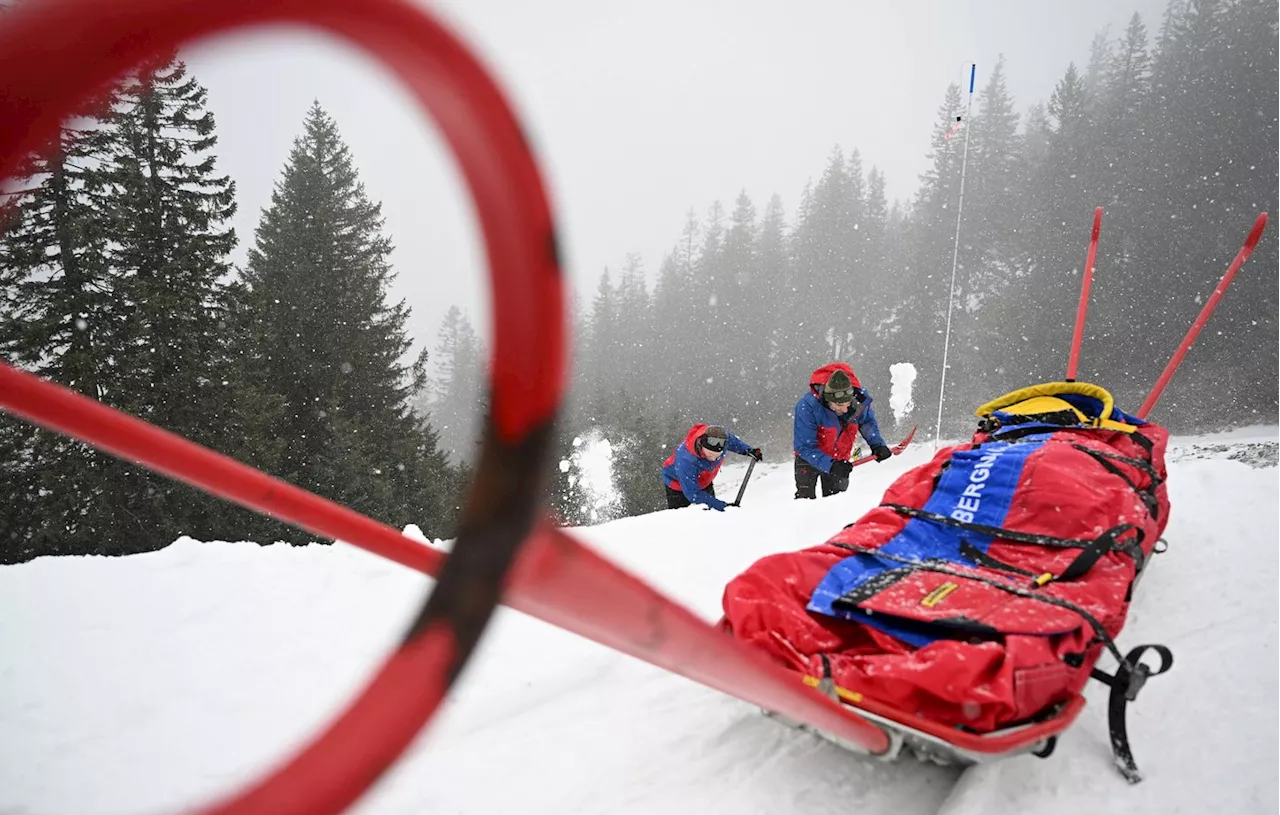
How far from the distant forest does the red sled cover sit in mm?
1095

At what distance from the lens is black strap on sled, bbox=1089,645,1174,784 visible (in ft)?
6.19

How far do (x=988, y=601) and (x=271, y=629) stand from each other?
9.79 feet

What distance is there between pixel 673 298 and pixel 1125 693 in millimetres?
44295

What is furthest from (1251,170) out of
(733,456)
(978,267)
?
(733,456)

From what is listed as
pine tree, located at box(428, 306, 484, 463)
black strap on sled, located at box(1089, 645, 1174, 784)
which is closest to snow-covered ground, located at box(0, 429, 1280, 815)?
black strap on sled, located at box(1089, 645, 1174, 784)

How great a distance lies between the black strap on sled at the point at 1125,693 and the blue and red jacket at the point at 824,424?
5119mm

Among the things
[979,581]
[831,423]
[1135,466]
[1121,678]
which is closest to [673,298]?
[831,423]

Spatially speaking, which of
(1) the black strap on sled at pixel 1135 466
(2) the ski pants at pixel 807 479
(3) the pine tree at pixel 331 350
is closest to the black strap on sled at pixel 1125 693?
(1) the black strap on sled at pixel 1135 466

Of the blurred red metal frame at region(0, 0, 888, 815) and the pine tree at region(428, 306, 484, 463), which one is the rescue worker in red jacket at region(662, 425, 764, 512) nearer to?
the blurred red metal frame at region(0, 0, 888, 815)

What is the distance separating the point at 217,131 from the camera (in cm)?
1328

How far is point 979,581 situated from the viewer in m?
2.26

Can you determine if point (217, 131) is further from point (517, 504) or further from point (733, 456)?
point (733, 456)

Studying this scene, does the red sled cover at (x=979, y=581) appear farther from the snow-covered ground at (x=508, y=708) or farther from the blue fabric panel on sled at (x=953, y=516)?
the snow-covered ground at (x=508, y=708)

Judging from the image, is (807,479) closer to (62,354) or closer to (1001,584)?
(1001,584)
